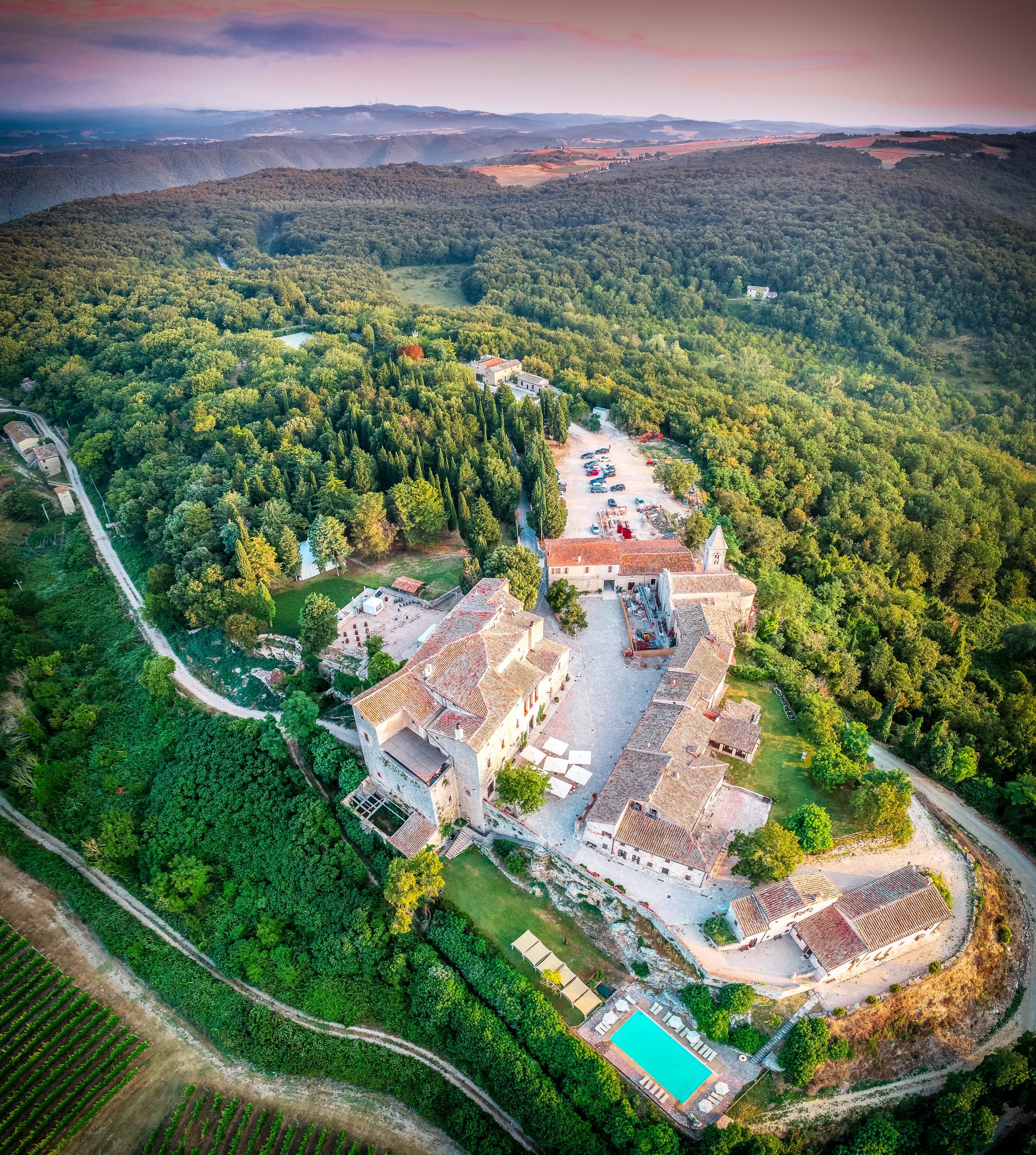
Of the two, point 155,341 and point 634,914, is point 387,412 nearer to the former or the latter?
point 155,341

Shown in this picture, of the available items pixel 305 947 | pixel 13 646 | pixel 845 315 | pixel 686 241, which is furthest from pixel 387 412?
pixel 686 241

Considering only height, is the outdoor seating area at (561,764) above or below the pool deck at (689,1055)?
above

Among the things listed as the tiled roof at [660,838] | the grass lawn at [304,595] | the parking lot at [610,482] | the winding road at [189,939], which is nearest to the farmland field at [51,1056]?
the winding road at [189,939]

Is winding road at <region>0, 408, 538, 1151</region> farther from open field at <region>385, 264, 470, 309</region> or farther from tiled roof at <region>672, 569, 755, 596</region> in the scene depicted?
open field at <region>385, 264, 470, 309</region>

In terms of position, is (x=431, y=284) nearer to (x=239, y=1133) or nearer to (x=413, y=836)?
(x=413, y=836)

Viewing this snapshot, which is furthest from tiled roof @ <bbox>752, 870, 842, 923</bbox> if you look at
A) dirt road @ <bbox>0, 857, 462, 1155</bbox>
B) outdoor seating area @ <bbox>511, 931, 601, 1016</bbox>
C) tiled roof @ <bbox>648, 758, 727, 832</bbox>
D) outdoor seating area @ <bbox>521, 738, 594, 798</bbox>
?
dirt road @ <bbox>0, 857, 462, 1155</bbox>

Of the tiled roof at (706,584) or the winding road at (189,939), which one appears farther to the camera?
the tiled roof at (706,584)

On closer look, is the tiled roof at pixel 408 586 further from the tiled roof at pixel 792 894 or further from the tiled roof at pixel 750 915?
the tiled roof at pixel 792 894

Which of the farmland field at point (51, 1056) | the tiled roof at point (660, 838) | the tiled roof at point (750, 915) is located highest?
the tiled roof at point (660, 838)
